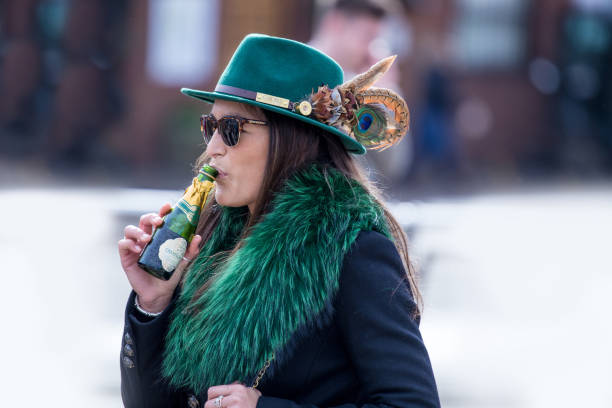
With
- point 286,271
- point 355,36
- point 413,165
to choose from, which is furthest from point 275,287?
point 413,165

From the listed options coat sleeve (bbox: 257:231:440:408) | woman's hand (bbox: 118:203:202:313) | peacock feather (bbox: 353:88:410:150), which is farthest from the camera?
peacock feather (bbox: 353:88:410:150)

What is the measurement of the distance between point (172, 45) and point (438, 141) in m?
6.06

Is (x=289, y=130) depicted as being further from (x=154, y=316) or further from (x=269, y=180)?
(x=154, y=316)

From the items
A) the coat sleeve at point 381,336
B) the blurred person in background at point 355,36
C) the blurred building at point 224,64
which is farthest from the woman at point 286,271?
the blurred building at point 224,64

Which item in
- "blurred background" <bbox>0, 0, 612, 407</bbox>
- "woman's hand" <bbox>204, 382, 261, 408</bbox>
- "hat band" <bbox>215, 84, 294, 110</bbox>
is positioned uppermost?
"hat band" <bbox>215, 84, 294, 110</bbox>

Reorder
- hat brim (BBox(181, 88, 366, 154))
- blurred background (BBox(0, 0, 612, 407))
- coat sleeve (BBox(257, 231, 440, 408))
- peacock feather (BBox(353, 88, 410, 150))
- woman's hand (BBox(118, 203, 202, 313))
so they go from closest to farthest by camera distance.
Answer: coat sleeve (BBox(257, 231, 440, 408)), hat brim (BBox(181, 88, 366, 154)), woman's hand (BBox(118, 203, 202, 313)), peacock feather (BBox(353, 88, 410, 150)), blurred background (BBox(0, 0, 612, 407))

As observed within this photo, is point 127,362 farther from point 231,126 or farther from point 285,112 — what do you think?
point 285,112

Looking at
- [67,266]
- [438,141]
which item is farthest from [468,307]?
[438,141]

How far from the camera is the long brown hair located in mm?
2426

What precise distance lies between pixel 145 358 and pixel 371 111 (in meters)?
1.01

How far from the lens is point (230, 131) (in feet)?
7.91

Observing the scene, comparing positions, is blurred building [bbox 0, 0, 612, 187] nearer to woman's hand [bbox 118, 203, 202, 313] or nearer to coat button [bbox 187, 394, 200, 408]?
woman's hand [bbox 118, 203, 202, 313]

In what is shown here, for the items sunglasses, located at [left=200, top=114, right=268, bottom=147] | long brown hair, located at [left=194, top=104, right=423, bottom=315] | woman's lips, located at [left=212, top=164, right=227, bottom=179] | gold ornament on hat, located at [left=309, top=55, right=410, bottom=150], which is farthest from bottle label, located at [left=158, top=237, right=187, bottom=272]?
gold ornament on hat, located at [left=309, top=55, right=410, bottom=150]

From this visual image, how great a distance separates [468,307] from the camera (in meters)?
7.18
